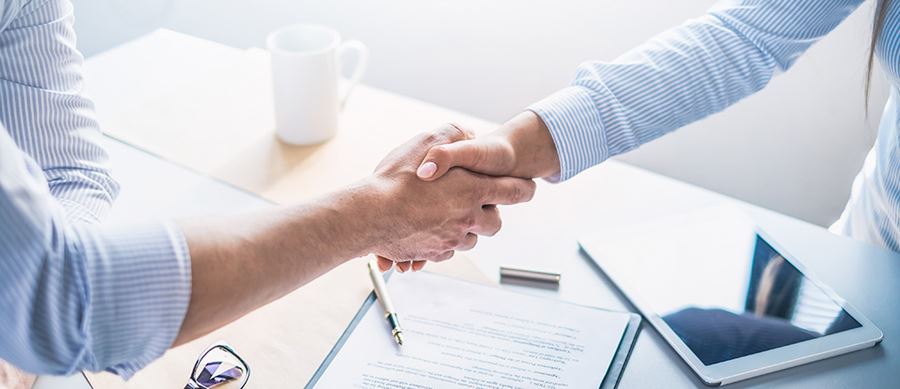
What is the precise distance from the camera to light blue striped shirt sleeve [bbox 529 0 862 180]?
110 centimetres

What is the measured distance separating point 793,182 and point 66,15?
1.83 m

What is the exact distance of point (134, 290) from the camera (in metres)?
0.66

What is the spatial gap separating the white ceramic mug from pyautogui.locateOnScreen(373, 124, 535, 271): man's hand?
0.23 metres

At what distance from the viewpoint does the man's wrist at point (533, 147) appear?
42.8 inches

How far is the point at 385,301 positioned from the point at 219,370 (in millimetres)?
204

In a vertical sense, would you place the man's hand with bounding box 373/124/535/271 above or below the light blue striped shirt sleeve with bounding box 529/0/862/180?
below

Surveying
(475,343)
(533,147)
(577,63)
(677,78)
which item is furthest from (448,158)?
(577,63)

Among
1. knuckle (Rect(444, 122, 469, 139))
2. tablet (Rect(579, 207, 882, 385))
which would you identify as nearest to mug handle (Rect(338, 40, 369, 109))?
knuckle (Rect(444, 122, 469, 139))

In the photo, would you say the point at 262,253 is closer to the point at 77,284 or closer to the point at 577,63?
the point at 77,284

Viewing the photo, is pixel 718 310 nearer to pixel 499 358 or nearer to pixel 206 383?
pixel 499 358

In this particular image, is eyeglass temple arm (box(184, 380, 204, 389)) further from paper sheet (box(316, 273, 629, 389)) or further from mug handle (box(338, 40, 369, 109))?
mug handle (box(338, 40, 369, 109))

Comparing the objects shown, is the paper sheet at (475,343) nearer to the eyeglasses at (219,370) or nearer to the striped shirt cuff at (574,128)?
the eyeglasses at (219,370)

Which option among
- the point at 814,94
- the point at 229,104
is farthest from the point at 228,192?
the point at 814,94

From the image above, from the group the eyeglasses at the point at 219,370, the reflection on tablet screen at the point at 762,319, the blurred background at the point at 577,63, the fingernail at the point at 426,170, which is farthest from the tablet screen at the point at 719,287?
the blurred background at the point at 577,63
